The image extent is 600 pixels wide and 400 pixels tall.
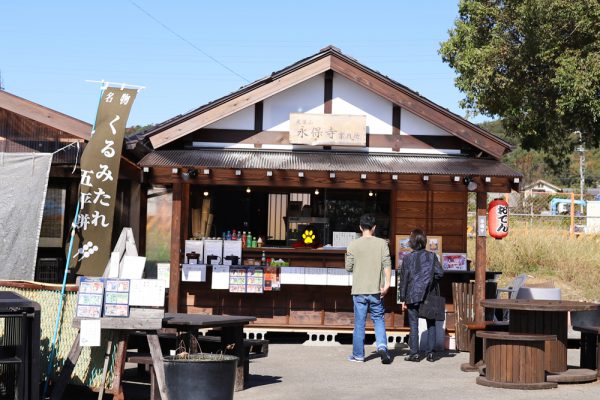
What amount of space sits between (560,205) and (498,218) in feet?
113

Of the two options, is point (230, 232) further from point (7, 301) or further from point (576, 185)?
point (576, 185)

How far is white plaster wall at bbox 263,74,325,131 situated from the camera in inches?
617

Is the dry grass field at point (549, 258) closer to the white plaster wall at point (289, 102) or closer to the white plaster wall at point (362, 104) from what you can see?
the white plaster wall at point (362, 104)

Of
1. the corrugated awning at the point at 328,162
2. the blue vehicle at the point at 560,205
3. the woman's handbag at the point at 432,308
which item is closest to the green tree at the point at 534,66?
the corrugated awning at the point at 328,162

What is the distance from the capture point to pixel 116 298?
946 centimetres

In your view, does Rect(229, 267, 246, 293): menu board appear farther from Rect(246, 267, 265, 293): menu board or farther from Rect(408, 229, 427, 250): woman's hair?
Rect(408, 229, 427, 250): woman's hair

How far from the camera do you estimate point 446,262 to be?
16.0m

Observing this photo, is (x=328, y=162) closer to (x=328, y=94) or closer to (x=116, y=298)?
(x=328, y=94)

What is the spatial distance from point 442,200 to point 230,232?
12.3 feet

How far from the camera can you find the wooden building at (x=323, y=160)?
14742 mm

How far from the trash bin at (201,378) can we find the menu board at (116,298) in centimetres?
97

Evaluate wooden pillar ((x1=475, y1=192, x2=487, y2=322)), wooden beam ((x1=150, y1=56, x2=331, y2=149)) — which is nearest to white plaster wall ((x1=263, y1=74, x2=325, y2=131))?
wooden beam ((x1=150, y1=56, x2=331, y2=149))

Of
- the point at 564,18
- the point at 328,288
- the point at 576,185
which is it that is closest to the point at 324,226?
the point at 328,288

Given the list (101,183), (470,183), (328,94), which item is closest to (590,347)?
(470,183)
